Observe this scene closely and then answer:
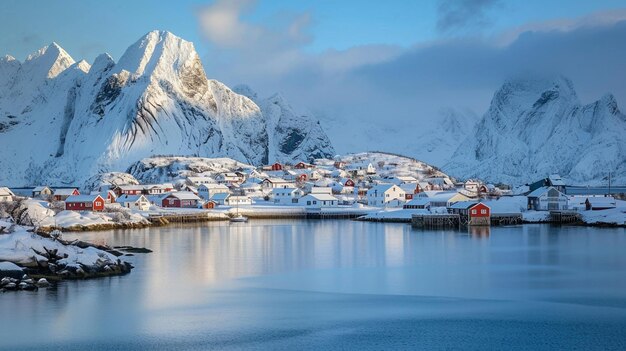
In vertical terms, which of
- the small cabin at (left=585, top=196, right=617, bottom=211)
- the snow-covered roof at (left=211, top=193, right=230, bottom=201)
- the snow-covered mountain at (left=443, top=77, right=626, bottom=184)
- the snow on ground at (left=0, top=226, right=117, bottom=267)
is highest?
the snow-covered mountain at (left=443, top=77, right=626, bottom=184)

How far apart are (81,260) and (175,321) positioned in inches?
358

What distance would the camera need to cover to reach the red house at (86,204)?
59906 millimetres

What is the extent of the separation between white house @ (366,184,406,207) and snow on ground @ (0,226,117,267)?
4585 cm

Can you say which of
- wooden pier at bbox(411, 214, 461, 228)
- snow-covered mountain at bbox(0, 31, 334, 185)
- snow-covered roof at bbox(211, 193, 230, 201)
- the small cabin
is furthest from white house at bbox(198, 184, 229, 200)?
snow-covered mountain at bbox(0, 31, 334, 185)

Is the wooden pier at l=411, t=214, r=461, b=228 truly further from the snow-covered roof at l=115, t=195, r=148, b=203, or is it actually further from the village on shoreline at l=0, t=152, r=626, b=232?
the snow-covered roof at l=115, t=195, r=148, b=203

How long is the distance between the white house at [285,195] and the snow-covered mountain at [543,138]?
94196 millimetres

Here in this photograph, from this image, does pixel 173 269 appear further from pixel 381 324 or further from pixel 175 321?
pixel 381 324

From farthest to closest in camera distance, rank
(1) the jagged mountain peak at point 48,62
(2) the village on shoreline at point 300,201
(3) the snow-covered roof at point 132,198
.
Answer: (1) the jagged mountain peak at point 48,62
(3) the snow-covered roof at point 132,198
(2) the village on shoreline at point 300,201

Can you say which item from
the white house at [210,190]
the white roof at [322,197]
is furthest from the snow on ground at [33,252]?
the white house at [210,190]

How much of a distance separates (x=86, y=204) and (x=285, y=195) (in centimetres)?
2234

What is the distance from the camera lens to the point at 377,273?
27.4m

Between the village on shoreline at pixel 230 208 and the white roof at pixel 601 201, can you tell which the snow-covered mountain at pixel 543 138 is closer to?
the village on shoreline at pixel 230 208

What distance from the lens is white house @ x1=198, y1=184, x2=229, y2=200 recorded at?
77562 millimetres

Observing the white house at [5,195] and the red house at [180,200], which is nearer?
the white house at [5,195]
